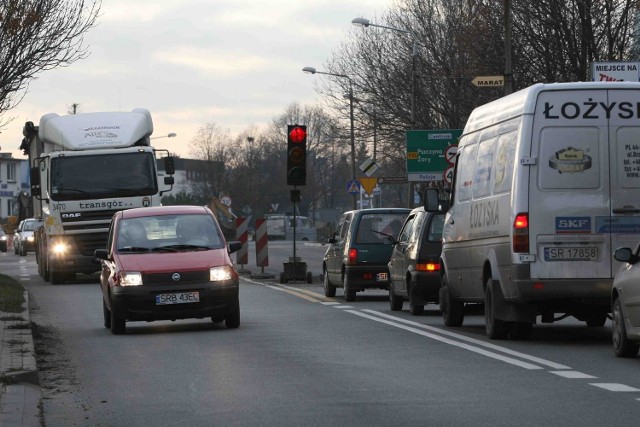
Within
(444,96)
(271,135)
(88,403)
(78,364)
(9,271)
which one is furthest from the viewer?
(271,135)

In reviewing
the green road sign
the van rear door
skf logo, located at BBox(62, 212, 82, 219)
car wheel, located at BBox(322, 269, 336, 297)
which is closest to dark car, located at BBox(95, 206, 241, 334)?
the van rear door

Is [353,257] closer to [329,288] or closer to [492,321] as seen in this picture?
[329,288]

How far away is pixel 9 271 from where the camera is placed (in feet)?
153

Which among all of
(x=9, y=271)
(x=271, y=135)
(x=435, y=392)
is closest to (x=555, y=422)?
(x=435, y=392)

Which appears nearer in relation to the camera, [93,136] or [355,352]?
[355,352]

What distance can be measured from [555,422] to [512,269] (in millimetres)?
6451

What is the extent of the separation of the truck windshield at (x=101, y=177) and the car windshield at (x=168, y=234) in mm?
14003

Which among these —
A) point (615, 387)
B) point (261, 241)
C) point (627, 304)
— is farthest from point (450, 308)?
point (261, 241)

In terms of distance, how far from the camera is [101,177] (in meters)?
34.5

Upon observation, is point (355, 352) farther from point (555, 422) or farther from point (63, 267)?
point (63, 267)

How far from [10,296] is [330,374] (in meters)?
13.6

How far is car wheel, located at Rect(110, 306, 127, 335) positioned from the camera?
19.2 metres

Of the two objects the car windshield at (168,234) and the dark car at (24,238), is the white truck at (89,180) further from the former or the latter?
the dark car at (24,238)

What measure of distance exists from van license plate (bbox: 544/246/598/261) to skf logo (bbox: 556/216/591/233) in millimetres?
183
